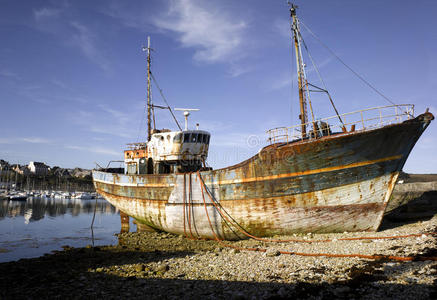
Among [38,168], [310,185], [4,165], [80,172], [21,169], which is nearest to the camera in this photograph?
[310,185]

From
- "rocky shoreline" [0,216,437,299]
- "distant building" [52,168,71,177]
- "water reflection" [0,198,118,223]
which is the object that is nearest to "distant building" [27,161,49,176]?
"distant building" [52,168,71,177]

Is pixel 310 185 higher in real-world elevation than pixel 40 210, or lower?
higher

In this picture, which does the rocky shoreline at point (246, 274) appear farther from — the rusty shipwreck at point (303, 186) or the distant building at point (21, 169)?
the distant building at point (21, 169)

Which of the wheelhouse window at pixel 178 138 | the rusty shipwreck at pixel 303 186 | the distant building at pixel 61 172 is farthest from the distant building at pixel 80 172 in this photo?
the rusty shipwreck at pixel 303 186

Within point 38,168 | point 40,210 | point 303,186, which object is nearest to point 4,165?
point 38,168

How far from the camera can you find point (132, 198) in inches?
778

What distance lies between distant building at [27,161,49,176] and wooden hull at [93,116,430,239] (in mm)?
149464

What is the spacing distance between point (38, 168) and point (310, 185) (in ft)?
512

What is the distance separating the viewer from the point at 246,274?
7688 millimetres

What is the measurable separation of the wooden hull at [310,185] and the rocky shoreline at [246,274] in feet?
3.02

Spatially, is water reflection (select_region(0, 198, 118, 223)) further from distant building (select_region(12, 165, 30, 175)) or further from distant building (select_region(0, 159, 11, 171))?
distant building (select_region(0, 159, 11, 171))

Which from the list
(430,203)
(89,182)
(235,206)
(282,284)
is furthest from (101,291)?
(89,182)

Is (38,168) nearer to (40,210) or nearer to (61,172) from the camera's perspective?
(61,172)

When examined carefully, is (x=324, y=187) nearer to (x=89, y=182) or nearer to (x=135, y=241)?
(x=135, y=241)
